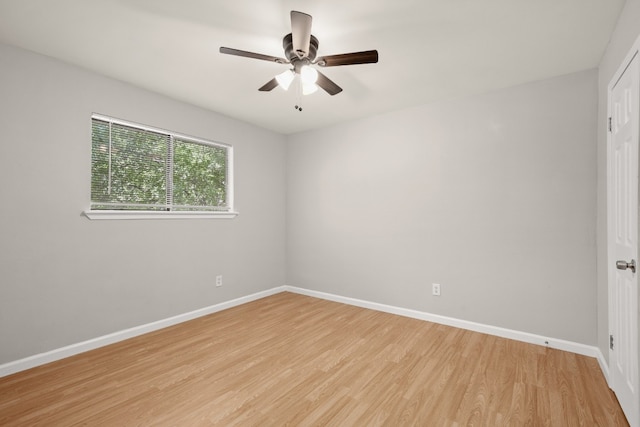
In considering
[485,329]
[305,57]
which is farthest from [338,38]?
[485,329]

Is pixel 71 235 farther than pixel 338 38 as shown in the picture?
Yes

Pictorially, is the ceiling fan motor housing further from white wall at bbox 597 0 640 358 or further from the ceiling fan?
white wall at bbox 597 0 640 358

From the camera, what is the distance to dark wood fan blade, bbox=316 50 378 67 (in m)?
1.83

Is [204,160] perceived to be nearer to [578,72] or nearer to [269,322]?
[269,322]

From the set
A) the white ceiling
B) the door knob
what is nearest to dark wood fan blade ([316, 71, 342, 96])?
the white ceiling

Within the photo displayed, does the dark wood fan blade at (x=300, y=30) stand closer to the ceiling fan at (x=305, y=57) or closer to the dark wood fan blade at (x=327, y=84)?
the ceiling fan at (x=305, y=57)

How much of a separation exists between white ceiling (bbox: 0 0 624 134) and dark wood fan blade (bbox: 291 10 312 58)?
0.74 feet

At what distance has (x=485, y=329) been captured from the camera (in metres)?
2.96

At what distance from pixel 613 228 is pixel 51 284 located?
13.9 feet

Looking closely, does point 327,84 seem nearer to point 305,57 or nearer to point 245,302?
point 305,57

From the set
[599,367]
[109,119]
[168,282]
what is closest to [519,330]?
[599,367]

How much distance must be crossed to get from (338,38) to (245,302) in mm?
3309

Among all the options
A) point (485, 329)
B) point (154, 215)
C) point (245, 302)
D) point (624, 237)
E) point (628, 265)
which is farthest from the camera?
point (245, 302)

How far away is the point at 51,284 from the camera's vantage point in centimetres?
240
